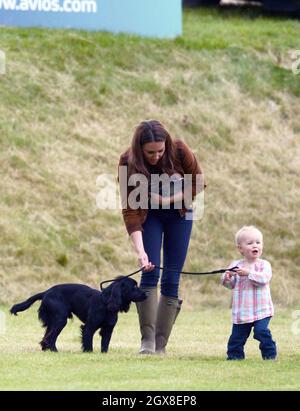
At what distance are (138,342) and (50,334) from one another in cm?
191

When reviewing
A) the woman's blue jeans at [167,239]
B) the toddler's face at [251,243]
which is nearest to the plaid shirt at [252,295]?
the toddler's face at [251,243]

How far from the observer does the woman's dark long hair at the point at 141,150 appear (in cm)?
1024

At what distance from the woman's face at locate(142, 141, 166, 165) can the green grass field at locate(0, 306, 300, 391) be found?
1.65 m

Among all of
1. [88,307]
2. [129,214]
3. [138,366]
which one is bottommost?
[138,366]

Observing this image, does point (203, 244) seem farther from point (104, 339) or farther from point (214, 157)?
point (104, 339)

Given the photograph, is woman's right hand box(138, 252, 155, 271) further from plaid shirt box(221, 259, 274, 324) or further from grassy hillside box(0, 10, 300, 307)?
grassy hillside box(0, 10, 300, 307)

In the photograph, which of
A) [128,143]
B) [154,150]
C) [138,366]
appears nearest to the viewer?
[138,366]

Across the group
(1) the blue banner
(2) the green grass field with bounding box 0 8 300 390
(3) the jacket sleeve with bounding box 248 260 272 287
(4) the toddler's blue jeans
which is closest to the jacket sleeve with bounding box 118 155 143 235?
(3) the jacket sleeve with bounding box 248 260 272 287

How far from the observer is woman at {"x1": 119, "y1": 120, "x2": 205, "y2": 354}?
1027 centimetres

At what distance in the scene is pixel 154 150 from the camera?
1024 cm

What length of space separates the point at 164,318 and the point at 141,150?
1.48 meters

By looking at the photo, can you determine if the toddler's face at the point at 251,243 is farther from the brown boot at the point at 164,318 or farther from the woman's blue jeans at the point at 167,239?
the brown boot at the point at 164,318

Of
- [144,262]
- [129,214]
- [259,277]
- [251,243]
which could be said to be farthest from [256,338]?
[129,214]

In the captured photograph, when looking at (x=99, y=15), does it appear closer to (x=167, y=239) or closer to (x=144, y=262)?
(x=167, y=239)
